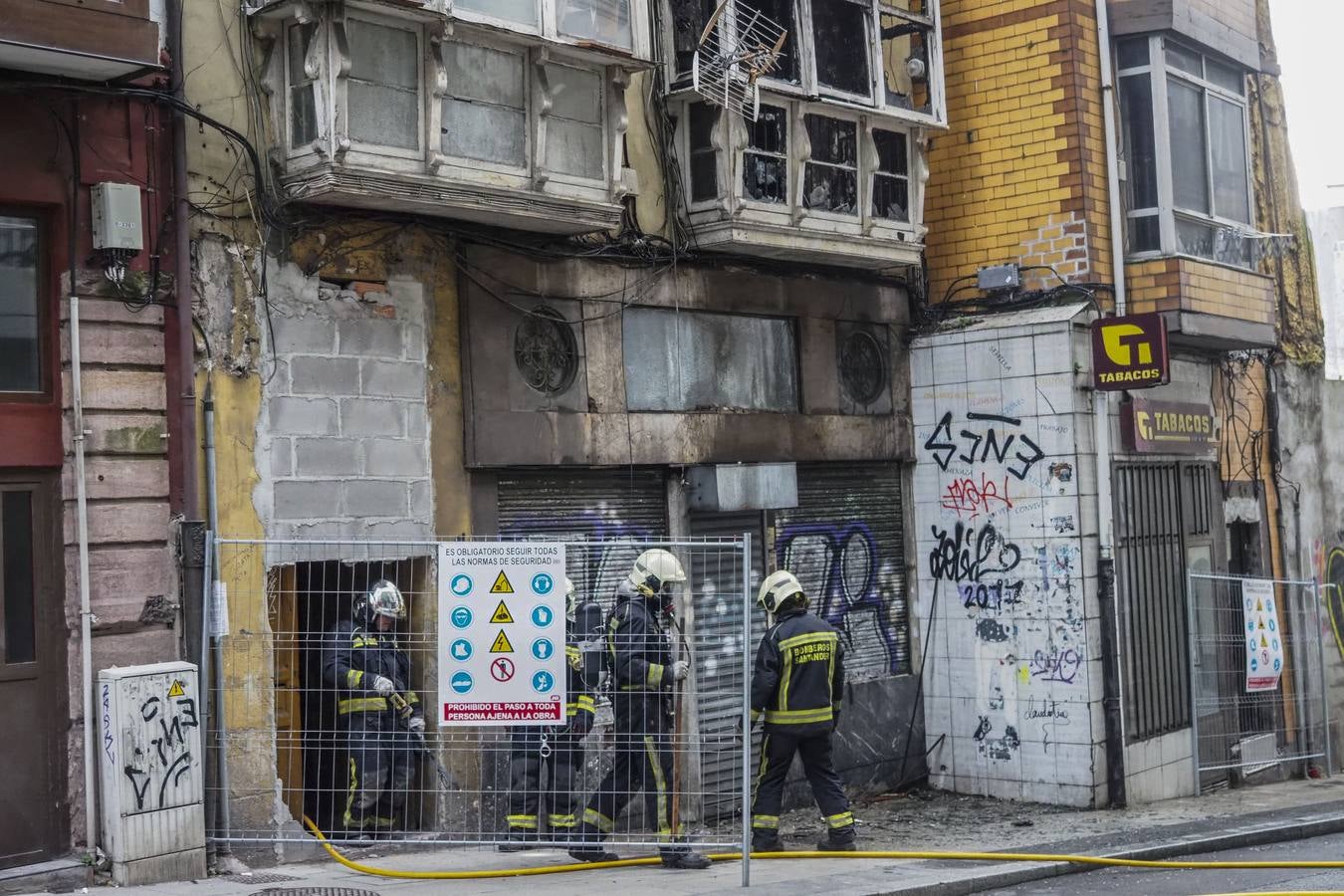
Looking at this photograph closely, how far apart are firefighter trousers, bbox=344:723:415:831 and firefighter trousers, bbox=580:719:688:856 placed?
46.0 inches

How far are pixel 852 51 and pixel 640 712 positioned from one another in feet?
20.6

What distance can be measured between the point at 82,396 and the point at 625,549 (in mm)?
4291

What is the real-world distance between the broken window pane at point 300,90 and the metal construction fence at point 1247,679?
9156 millimetres

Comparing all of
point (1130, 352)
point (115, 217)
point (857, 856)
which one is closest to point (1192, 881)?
point (857, 856)

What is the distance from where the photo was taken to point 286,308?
375 inches

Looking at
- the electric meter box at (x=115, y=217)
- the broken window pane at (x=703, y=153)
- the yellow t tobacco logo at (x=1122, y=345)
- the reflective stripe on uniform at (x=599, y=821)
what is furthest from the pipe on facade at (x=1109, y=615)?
the electric meter box at (x=115, y=217)

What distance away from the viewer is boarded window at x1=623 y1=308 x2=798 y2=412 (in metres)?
11.9

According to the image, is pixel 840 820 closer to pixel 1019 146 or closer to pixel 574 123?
pixel 574 123

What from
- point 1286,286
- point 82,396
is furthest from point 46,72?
point 1286,286

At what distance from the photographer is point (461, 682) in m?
8.62

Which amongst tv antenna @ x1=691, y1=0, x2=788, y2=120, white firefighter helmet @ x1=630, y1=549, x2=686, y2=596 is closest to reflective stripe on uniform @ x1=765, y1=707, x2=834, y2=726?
white firefighter helmet @ x1=630, y1=549, x2=686, y2=596

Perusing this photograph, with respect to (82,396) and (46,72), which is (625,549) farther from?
(46,72)

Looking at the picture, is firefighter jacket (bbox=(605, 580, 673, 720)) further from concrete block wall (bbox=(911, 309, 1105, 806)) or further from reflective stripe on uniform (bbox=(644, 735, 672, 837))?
concrete block wall (bbox=(911, 309, 1105, 806))

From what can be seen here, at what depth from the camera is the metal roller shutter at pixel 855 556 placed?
13.2m
